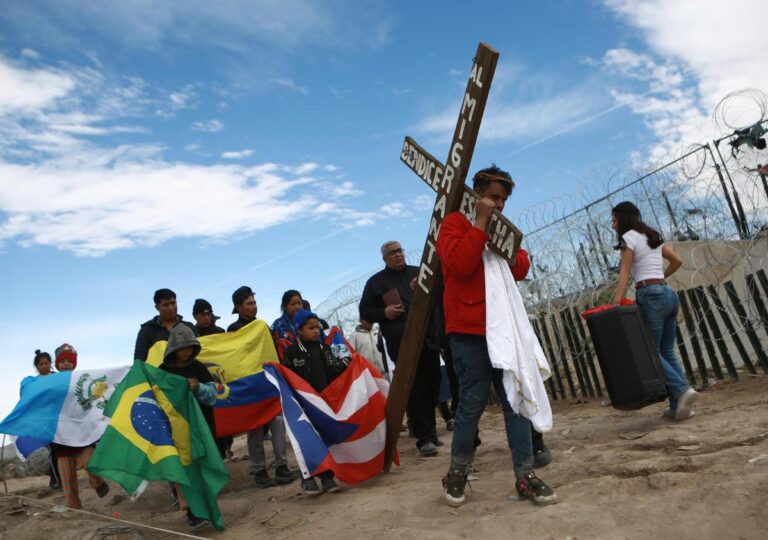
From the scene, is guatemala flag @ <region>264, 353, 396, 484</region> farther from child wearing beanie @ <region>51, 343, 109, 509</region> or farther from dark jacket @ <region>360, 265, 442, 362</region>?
child wearing beanie @ <region>51, 343, 109, 509</region>

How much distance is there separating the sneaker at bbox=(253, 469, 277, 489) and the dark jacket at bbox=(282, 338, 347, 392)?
1059mm

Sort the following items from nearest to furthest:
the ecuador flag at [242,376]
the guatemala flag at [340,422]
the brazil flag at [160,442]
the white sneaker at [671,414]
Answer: the brazil flag at [160,442] → the guatemala flag at [340,422] → the white sneaker at [671,414] → the ecuador flag at [242,376]

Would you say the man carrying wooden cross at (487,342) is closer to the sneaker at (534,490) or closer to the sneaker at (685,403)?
the sneaker at (534,490)

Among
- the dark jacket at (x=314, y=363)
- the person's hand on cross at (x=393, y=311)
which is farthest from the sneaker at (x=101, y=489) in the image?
the person's hand on cross at (x=393, y=311)

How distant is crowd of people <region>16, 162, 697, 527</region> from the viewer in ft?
10.9

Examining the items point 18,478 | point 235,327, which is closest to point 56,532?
point 235,327

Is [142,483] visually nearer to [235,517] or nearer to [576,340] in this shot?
[235,517]

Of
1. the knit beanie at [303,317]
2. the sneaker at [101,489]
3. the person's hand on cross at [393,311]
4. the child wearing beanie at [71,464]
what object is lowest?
the sneaker at [101,489]

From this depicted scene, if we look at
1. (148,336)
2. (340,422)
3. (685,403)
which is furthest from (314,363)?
(685,403)

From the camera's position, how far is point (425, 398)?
17.9ft

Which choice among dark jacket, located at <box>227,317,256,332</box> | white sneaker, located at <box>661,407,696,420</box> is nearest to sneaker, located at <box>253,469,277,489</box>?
dark jacket, located at <box>227,317,256,332</box>

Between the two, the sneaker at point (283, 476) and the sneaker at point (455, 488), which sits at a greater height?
the sneaker at point (283, 476)

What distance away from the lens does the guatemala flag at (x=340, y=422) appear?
14.9ft

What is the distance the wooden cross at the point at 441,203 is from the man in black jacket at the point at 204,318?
8.81ft
